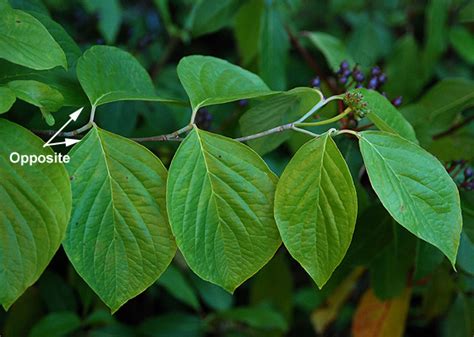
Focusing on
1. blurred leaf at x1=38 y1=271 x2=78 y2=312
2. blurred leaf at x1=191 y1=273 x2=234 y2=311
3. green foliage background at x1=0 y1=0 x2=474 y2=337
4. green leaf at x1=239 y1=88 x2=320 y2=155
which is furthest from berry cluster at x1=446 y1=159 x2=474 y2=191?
blurred leaf at x1=38 y1=271 x2=78 y2=312

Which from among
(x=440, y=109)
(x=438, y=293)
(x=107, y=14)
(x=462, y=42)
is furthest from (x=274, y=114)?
(x=462, y=42)

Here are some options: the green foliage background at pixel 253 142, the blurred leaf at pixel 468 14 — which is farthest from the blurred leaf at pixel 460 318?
the blurred leaf at pixel 468 14

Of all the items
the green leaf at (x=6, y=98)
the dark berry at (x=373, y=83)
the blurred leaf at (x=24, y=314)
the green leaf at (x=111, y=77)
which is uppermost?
the green leaf at (x=6, y=98)

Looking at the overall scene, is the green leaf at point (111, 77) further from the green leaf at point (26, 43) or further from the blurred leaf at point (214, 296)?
the blurred leaf at point (214, 296)

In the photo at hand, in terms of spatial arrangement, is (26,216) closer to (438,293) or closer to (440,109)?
(440,109)

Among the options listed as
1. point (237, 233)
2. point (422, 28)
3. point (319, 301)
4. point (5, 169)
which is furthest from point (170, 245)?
point (422, 28)

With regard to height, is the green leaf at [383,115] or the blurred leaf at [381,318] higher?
the green leaf at [383,115]
